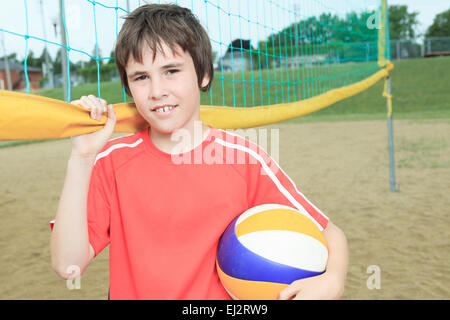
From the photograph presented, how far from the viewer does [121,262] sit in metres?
1.41

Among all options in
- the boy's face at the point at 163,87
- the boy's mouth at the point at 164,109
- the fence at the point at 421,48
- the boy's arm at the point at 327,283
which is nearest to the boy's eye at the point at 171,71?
the boy's face at the point at 163,87

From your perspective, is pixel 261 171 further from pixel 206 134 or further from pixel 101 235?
pixel 101 235

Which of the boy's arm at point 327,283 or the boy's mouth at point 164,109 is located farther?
the boy's mouth at point 164,109

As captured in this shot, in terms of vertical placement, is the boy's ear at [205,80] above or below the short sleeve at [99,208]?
above

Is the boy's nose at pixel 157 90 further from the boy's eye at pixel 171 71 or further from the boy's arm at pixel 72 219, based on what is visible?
the boy's arm at pixel 72 219

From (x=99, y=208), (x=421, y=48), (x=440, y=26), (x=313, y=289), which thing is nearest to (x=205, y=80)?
(x=99, y=208)

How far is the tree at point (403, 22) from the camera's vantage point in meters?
52.2

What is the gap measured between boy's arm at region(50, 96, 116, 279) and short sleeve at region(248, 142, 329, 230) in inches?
20.1

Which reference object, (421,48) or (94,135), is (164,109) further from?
(421,48)

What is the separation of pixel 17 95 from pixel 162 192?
1.72 feet

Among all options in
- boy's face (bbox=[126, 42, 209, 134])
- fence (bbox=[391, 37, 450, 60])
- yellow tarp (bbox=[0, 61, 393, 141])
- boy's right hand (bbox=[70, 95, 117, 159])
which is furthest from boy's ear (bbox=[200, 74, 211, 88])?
fence (bbox=[391, 37, 450, 60])

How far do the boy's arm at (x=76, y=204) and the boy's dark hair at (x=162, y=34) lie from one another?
8.1 inches

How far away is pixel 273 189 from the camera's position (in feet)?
4.92
